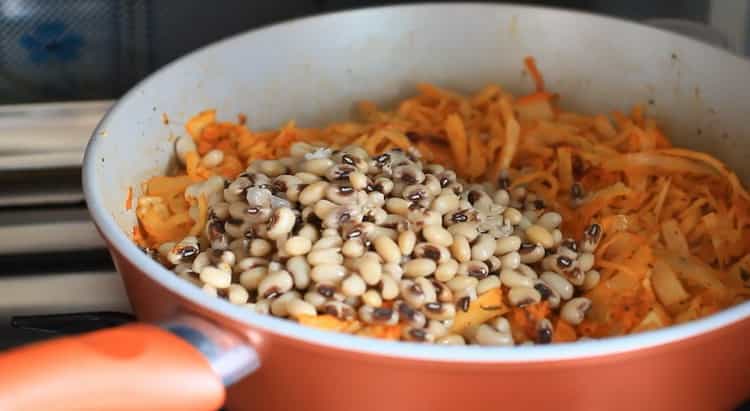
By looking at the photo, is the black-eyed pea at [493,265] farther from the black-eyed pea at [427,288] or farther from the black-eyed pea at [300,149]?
the black-eyed pea at [300,149]

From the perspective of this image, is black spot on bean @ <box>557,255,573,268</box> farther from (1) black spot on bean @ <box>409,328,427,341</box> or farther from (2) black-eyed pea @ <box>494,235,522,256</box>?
(1) black spot on bean @ <box>409,328,427,341</box>

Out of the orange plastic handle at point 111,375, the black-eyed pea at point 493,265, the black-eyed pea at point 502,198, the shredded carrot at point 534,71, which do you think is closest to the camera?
the orange plastic handle at point 111,375

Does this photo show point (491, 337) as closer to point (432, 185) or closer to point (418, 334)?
point (418, 334)

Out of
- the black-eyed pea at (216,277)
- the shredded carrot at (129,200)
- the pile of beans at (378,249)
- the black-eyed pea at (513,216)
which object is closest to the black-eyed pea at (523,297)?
the pile of beans at (378,249)

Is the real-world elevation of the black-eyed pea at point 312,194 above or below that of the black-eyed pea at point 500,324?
above

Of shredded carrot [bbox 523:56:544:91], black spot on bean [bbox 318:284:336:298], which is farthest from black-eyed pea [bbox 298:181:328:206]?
shredded carrot [bbox 523:56:544:91]

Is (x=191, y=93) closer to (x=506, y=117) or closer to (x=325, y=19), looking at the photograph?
(x=325, y=19)

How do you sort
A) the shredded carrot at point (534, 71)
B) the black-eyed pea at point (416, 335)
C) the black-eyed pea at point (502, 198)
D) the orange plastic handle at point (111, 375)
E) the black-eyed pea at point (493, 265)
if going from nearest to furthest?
the orange plastic handle at point (111, 375), the black-eyed pea at point (416, 335), the black-eyed pea at point (493, 265), the black-eyed pea at point (502, 198), the shredded carrot at point (534, 71)

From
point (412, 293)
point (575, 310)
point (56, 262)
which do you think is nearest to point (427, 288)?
point (412, 293)
